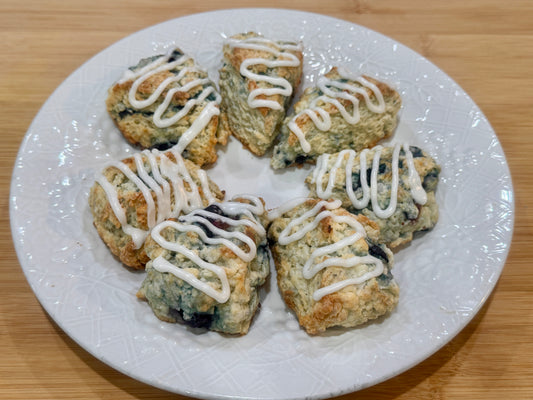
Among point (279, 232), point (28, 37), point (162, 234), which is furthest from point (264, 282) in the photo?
point (28, 37)

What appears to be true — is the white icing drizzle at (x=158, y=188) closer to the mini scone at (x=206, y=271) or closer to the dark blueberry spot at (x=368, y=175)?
the mini scone at (x=206, y=271)

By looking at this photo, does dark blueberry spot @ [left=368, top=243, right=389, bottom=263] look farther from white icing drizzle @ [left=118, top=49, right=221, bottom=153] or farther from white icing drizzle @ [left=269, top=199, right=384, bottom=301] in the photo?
white icing drizzle @ [left=118, top=49, right=221, bottom=153]

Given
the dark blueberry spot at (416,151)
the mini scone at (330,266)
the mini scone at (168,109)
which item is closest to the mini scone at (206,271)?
the mini scone at (330,266)

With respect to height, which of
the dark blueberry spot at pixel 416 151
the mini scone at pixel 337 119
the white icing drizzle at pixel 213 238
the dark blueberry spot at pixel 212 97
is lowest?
the white icing drizzle at pixel 213 238

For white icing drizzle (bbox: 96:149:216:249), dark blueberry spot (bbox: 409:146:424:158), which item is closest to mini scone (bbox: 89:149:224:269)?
white icing drizzle (bbox: 96:149:216:249)

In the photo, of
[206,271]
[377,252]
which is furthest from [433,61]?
[206,271]
